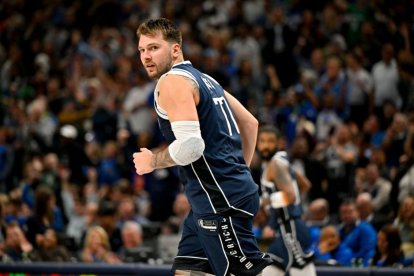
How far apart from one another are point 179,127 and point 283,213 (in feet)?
10.9

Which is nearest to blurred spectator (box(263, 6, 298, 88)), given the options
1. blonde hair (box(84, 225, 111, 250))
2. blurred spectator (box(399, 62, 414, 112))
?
blurred spectator (box(399, 62, 414, 112))

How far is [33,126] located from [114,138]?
1.37 meters

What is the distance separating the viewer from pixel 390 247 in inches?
364

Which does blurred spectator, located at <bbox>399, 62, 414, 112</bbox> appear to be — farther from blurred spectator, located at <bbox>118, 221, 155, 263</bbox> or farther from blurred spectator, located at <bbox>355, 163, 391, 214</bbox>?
blurred spectator, located at <bbox>118, 221, 155, 263</bbox>

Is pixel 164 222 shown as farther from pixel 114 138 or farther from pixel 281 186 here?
pixel 281 186

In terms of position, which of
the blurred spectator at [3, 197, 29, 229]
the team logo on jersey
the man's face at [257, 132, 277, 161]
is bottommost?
the blurred spectator at [3, 197, 29, 229]

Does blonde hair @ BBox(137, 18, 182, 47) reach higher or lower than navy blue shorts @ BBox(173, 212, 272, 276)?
higher

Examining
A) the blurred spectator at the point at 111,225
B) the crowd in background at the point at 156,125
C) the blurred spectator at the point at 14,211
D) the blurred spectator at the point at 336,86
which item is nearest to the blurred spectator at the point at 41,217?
the crowd in background at the point at 156,125

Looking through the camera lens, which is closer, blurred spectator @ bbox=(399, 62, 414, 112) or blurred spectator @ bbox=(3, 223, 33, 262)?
blurred spectator @ bbox=(3, 223, 33, 262)

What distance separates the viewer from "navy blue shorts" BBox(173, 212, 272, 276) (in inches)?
217

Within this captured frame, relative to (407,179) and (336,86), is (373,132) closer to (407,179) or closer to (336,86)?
(336,86)

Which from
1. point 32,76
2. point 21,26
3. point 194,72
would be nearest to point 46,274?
point 194,72

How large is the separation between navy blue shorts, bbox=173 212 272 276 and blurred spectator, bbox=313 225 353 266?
4.23 m

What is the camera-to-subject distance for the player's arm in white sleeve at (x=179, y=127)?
523 cm
